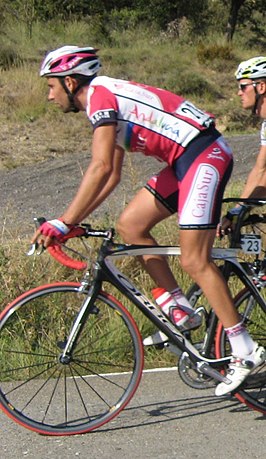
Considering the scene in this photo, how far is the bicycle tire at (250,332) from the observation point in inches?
182

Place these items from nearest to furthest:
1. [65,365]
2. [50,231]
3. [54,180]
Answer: [50,231]
[65,365]
[54,180]

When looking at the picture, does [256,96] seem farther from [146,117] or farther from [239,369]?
[239,369]

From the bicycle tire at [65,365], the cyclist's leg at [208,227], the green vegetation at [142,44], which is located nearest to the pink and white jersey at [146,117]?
the cyclist's leg at [208,227]

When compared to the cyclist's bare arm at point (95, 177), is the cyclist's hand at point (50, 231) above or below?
below

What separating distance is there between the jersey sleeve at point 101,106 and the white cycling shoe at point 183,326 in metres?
1.20

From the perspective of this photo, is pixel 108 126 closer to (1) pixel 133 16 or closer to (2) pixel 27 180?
(2) pixel 27 180

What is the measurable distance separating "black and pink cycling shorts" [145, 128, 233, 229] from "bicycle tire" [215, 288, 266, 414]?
0.61 m

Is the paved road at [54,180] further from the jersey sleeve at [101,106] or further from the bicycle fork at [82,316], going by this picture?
the jersey sleeve at [101,106]

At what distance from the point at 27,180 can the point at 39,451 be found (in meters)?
11.3

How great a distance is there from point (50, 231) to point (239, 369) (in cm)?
133

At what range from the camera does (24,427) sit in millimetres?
4402

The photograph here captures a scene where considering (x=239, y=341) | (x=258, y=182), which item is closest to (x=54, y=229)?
(x=239, y=341)

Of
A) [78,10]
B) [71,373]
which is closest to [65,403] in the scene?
[71,373]

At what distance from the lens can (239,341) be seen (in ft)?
14.6
